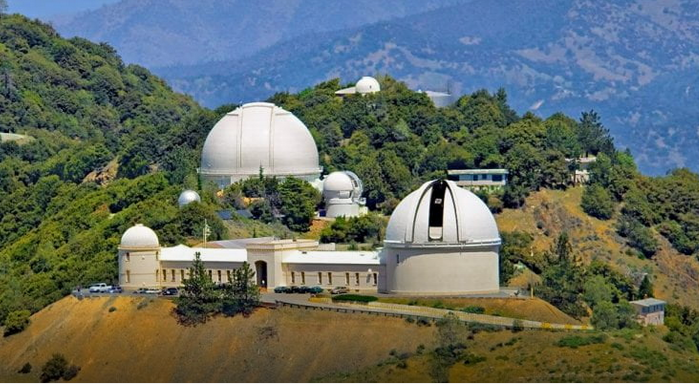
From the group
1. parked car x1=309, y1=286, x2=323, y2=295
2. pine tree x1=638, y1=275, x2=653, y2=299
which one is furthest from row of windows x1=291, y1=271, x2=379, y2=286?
pine tree x1=638, y1=275, x2=653, y2=299

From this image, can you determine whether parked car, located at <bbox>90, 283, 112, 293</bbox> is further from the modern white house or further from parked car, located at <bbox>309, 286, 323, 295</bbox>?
the modern white house

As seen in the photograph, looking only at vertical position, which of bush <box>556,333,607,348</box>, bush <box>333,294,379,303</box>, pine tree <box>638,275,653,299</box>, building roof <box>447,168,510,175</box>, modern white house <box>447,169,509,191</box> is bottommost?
bush <box>556,333,607,348</box>

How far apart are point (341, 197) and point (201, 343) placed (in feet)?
103

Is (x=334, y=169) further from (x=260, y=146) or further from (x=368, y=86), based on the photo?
(x=368, y=86)

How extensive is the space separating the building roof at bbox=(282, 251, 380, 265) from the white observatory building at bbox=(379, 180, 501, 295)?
267 centimetres

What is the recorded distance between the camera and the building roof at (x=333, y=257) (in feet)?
350

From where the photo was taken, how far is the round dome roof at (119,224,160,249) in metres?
111

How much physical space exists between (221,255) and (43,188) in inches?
1698

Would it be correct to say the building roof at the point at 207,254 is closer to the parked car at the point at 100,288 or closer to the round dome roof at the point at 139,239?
the round dome roof at the point at 139,239

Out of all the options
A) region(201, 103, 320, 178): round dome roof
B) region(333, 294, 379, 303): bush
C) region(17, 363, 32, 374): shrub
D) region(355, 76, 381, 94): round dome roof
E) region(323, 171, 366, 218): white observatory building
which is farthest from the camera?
region(355, 76, 381, 94): round dome roof

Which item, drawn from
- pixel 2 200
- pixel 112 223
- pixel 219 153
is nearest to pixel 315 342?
pixel 112 223

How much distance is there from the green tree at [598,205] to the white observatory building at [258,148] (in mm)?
17463

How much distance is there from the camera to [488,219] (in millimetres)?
104125

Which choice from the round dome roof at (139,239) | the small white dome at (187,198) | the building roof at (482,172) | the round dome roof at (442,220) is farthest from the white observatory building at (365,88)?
the round dome roof at (442,220)
